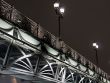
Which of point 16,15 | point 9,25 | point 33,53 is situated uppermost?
point 16,15

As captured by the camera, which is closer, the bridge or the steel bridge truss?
the steel bridge truss

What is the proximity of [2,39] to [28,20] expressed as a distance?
11.9 ft

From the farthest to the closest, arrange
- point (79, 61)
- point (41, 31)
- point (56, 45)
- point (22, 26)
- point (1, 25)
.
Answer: point (79, 61)
point (56, 45)
point (41, 31)
point (22, 26)
point (1, 25)

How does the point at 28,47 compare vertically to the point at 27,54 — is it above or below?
above

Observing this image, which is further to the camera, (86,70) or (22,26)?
(86,70)

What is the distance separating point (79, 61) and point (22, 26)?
1061 cm

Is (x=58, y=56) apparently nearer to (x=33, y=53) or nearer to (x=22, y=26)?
(x=33, y=53)

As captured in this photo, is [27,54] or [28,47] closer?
[28,47]

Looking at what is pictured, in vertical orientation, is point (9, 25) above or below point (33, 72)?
above

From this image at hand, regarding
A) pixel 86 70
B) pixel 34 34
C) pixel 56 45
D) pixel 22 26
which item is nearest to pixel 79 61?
pixel 86 70

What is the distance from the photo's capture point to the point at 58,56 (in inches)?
795

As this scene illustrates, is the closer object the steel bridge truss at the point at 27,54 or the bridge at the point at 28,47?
the steel bridge truss at the point at 27,54

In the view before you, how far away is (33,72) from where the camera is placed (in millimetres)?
16406

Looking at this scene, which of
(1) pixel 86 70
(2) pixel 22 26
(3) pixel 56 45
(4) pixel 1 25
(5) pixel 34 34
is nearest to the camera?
(4) pixel 1 25
